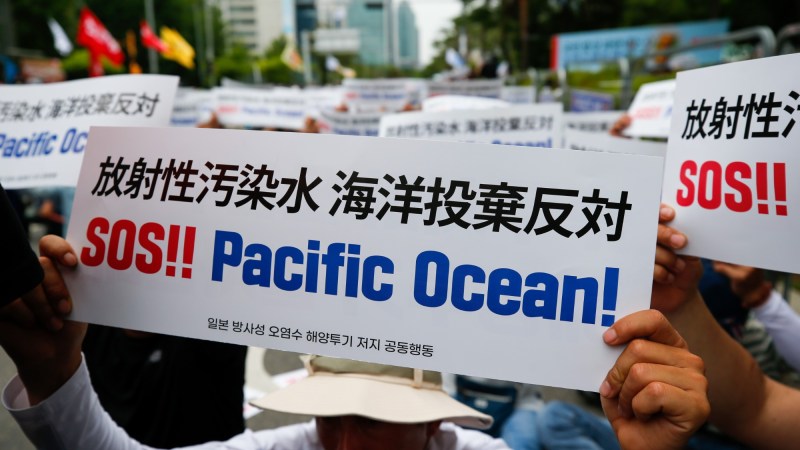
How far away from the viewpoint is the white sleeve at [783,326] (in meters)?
2.44

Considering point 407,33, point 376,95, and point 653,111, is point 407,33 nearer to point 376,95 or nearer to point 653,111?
point 376,95

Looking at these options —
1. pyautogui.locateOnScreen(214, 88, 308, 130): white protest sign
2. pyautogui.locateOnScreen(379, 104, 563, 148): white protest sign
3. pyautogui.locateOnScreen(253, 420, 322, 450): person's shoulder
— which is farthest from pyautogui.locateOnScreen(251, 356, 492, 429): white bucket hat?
pyautogui.locateOnScreen(214, 88, 308, 130): white protest sign

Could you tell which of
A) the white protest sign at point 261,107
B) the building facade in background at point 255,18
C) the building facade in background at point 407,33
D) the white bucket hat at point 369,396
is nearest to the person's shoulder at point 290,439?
the white bucket hat at point 369,396

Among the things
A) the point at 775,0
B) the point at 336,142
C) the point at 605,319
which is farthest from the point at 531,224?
the point at 775,0

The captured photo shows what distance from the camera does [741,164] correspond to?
4.73 feet

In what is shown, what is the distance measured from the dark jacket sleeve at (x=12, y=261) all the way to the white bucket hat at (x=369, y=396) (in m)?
0.70

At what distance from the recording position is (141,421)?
7.36 feet

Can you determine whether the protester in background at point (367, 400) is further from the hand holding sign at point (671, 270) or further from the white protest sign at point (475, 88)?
the white protest sign at point (475, 88)

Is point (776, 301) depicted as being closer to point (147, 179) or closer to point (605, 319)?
point (605, 319)

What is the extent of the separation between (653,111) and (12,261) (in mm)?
3548

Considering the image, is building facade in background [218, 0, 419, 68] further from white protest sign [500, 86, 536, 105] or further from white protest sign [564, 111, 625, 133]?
white protest sign [564, 111, 625, 133]

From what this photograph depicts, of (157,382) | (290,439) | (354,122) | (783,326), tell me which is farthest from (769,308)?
(354,122)

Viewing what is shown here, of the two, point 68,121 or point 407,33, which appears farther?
point 407,33

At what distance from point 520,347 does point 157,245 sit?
2.65 ft
